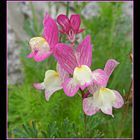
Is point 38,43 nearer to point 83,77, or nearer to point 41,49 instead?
point 41,49

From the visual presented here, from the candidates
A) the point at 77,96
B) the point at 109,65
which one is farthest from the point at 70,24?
the point at 77,96

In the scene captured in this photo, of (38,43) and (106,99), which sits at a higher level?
(38,43)

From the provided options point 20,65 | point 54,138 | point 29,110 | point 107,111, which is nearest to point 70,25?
point 107,111

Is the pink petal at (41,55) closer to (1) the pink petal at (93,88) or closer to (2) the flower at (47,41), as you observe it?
(2) the flower at (47,41)

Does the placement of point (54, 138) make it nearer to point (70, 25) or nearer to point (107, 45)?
point (70, 25)

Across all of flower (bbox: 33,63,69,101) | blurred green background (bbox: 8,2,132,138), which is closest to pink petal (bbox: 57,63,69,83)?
flower (bbox: 33,63,69,101)

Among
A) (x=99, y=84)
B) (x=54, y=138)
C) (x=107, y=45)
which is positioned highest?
(x=107, y=45)

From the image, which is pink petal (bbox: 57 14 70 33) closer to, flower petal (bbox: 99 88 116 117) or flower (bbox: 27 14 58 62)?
flower (bbox: 27 14 58 62)
